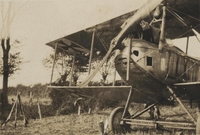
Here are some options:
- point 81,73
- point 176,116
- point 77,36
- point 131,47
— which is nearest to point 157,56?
point 131,47

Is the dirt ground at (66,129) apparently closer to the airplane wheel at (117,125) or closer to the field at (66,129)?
the field at (66,129)

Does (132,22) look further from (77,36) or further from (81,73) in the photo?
(81,73)

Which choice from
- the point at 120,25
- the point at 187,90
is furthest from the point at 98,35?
the point at 187,90

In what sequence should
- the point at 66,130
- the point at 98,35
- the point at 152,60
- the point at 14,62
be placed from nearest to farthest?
the point at 152,60 → the point at 66,130 → the point at 98,35 → the point at 14,62

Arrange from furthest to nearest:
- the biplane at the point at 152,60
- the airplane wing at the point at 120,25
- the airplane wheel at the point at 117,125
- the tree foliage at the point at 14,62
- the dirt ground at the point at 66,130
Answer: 1. the tree foliage at the point at 14,62
2. the dirt ground at the point at 66,130
3. the airplane wheel at the point at 117,125
4. the airplane wing at the point at 120,25
5. the biplane at the point at 152,60

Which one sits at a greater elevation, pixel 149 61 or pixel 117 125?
pixel 149 61

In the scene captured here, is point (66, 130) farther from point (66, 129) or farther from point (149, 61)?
point (149, 61)

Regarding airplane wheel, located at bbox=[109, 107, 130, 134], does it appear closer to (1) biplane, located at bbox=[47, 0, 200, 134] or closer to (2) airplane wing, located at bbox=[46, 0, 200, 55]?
(1) biplane, located at bbox=[47, 0, 200, 134]

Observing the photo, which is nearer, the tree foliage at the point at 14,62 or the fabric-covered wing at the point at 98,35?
the fabric-covered wing at the point at 98,35

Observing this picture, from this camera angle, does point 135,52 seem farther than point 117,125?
No

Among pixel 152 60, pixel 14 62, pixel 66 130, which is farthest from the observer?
pixel 14 62

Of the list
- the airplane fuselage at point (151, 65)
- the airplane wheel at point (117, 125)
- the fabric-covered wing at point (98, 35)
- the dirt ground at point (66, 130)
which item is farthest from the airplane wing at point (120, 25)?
the dirt ground at point (66, 130)
